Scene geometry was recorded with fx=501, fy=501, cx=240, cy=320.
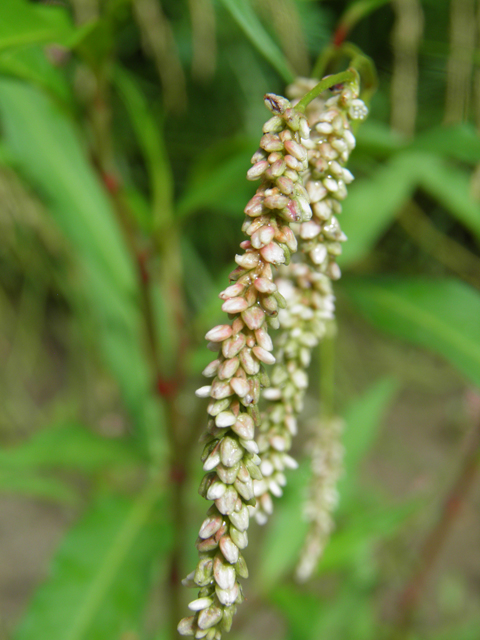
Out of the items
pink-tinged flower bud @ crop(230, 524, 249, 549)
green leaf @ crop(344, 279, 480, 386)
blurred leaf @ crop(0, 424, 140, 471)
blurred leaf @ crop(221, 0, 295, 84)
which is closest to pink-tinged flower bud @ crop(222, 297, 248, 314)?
pink-tinged flower bud @ crop(230, 524, 249, 549)

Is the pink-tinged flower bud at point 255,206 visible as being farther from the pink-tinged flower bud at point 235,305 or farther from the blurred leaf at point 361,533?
the blurred leaf at point 361,533

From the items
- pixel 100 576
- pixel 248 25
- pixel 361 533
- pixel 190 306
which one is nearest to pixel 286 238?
pixel 248 25

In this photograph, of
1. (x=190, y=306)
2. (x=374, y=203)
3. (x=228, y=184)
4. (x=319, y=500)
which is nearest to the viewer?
(x=319, y=500)

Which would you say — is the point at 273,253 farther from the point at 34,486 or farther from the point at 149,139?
the point at 34,486

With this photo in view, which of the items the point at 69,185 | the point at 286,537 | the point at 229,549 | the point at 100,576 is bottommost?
the point at 286,537

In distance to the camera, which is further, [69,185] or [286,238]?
[69,185]

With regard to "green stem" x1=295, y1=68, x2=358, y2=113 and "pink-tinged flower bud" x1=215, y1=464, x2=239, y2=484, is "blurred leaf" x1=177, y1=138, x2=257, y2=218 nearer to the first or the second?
"green stem" x1=295, y1=68, x2=358, y2=113

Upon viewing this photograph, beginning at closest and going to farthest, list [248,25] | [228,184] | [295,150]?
Answer: [295,150] < [248,25] < [228,184]
